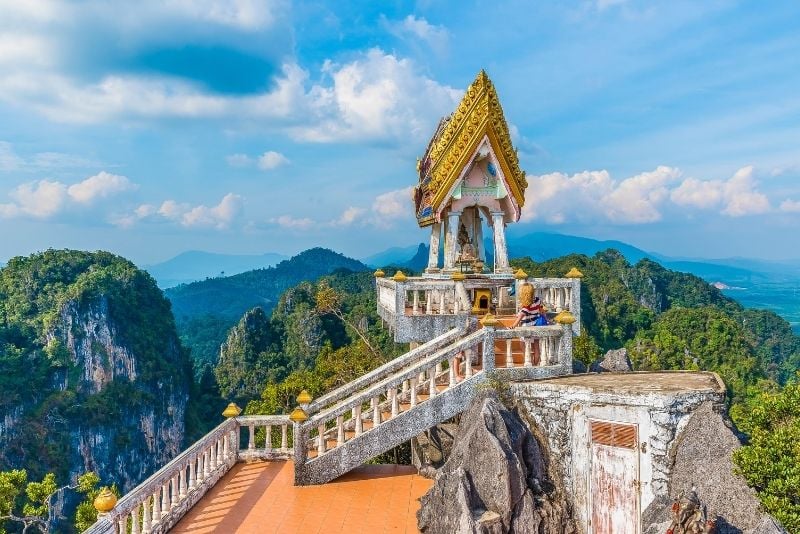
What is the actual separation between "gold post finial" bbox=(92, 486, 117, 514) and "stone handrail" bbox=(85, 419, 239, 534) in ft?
0.36

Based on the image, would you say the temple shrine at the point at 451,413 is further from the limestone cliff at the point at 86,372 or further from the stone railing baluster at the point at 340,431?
the limestone cliff at the point at 86,372

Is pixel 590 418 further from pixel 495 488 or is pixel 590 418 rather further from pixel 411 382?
pixel 411 382

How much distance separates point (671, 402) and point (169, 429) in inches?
2344

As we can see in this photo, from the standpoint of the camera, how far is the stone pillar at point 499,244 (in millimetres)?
13141

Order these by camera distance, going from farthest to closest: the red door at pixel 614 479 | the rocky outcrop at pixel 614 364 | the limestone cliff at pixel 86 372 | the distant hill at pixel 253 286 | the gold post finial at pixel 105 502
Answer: the distant hill at pixel 253 286
the limestone cliff at pixel 86 372
the rocky outcrop at pixel 614 364
the red door at pixel 614 479
the gold post finial at pixel 105 502

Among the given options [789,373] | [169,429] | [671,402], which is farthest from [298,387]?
[789,373]

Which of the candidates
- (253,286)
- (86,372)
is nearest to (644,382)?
(86,372)

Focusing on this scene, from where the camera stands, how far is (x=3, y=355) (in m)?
48.8

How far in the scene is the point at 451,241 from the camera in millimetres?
13047

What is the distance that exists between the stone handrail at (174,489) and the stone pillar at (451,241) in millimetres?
5611

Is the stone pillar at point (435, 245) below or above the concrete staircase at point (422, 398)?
above

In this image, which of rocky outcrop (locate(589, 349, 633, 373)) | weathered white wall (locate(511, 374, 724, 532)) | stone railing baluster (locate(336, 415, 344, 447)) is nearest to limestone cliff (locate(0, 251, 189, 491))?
stone railing baluster (locate(336, 415, 344, 447))

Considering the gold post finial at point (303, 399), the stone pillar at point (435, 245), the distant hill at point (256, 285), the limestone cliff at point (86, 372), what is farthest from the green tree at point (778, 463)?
the distant hill at point (256, 285)

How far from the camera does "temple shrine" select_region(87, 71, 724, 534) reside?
7512 mm
